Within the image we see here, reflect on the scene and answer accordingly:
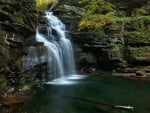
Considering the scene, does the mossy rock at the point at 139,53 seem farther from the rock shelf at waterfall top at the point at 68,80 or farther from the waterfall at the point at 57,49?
the waterfall at the point at 57,49

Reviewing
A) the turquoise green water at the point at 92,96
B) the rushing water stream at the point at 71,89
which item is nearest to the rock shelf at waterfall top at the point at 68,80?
the rushing water stream at the point at 71,89

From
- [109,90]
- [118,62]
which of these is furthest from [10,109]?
[118,62]

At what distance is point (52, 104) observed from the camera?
42.9 ft

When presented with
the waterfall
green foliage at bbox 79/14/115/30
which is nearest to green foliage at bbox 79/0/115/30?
green foliage at bbox 79/14/115/30

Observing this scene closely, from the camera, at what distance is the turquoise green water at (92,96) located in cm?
1221

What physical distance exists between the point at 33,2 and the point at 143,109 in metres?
9.38

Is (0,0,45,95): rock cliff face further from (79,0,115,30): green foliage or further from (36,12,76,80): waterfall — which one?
(79,0,115,30): green foliage

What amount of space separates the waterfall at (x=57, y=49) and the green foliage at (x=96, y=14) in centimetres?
186

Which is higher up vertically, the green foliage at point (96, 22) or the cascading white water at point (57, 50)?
the green foliage at point (96, 22)

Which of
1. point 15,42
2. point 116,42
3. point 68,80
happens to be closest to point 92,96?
point 68,80

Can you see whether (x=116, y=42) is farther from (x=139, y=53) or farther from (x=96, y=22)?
(x=96, y=22)

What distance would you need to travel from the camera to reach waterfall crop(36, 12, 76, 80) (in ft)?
63.7

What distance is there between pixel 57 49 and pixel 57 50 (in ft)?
0.34

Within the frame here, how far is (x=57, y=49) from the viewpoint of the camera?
2038cm
